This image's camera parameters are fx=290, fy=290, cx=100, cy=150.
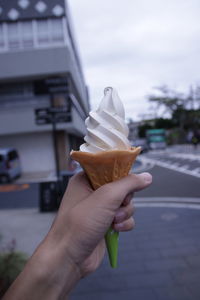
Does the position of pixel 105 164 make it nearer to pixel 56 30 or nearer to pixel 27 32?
pixel 56 30

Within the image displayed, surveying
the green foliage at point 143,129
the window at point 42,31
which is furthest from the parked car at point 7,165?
the green foliage at point 143,129

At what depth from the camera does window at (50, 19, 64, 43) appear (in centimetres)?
1791

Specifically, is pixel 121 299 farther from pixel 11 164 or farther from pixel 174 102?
pixel 174 102

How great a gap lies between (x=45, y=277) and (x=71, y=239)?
24cm

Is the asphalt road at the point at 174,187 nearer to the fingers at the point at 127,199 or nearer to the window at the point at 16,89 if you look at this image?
the fingers at the point at 127,199

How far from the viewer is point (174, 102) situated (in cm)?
4444

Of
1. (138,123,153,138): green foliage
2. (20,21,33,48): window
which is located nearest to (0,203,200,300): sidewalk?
(20,21,33,48): window

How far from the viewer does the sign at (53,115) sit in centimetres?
722

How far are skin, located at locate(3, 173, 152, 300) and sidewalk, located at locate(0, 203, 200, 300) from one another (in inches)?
93.2

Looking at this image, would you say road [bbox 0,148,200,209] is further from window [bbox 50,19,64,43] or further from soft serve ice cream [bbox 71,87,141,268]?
window [bbox 50,19,64,43]

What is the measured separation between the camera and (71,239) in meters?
1.65

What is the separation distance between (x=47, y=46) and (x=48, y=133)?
5.50 metres

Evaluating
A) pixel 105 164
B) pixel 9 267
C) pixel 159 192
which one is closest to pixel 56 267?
pixel 105 164

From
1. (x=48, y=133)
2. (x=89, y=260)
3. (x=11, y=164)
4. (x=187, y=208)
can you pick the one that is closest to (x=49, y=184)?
(x=187, y=208)
